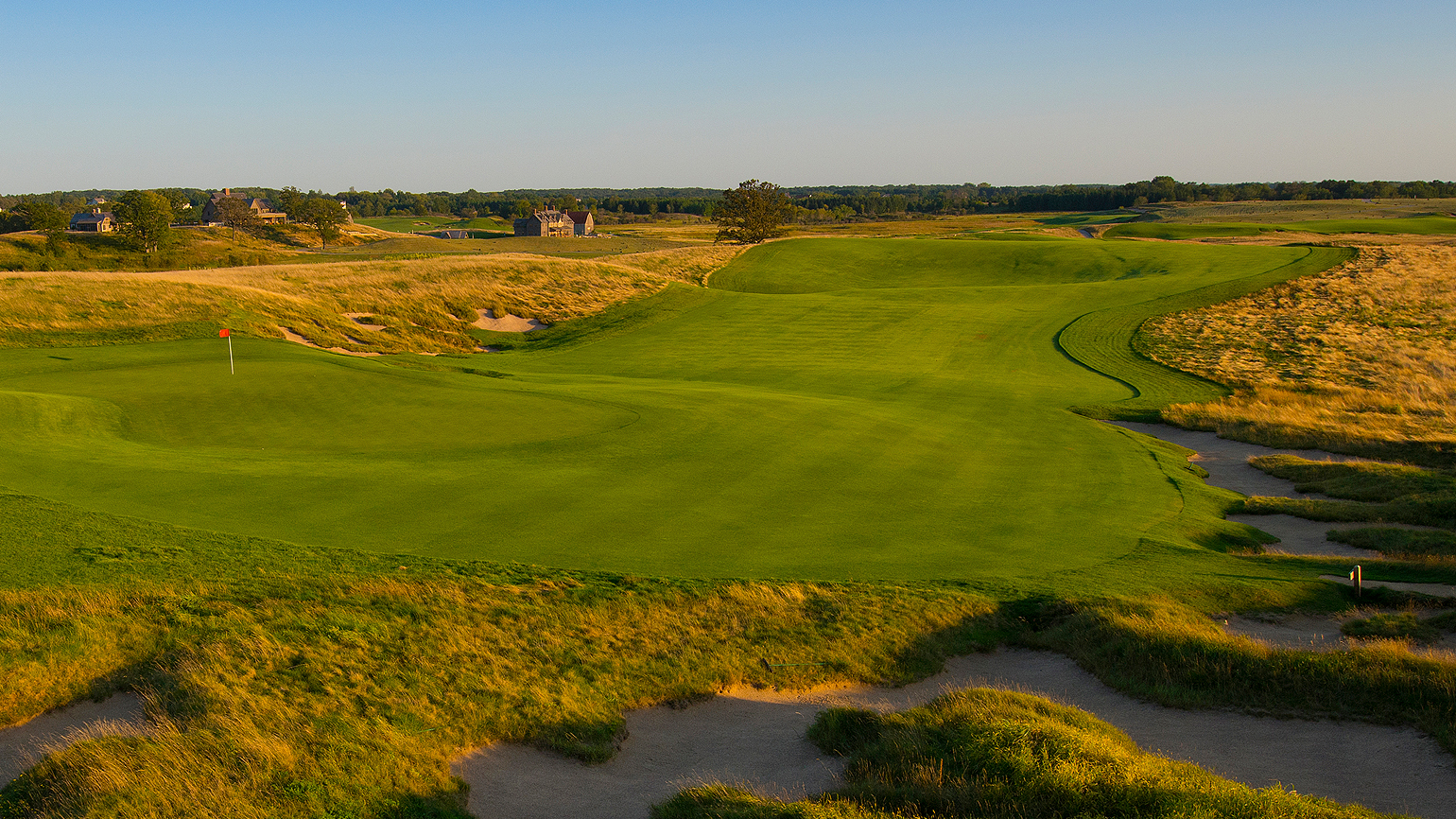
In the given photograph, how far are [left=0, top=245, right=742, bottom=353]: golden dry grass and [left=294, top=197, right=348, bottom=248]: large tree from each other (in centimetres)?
6814

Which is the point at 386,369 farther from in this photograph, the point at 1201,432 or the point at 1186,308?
the point at 1186,308

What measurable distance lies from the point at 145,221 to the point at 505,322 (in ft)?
204

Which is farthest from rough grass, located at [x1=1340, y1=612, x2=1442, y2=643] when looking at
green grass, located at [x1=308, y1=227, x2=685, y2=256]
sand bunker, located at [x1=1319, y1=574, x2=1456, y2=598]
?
green grass, located at [x1=308, y1=227, x2=685, y2=256]

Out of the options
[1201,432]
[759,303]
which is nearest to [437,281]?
[759,303]

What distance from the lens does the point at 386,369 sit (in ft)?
85.1

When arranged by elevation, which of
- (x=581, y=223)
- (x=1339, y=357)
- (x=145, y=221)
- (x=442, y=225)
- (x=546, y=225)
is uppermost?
(x=442, y=225)

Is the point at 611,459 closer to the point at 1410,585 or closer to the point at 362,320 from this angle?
the point at 1410,585

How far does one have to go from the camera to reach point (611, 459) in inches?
683

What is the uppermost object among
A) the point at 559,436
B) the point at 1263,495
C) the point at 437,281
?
the point at 437,281

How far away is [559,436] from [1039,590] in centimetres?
1014

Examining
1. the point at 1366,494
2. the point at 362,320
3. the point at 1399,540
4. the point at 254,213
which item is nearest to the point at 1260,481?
the point at 1366,494

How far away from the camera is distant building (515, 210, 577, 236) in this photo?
5837 inches

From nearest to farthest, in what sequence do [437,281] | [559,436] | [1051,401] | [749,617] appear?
[749,617] < [559,436] < [1051,401] < [437,281]

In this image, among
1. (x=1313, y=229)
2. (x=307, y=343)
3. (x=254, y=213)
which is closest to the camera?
(x=307, y=343)
